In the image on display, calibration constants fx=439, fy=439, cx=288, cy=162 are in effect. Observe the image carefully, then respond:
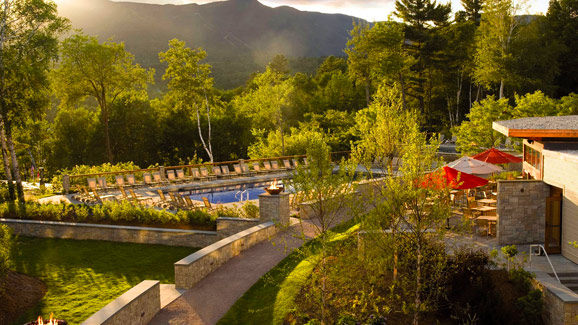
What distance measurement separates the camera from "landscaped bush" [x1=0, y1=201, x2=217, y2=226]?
600 inches

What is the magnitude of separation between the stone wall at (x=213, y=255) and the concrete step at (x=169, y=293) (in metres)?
0.17

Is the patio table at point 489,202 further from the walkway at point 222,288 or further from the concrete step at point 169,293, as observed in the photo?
the concrete step at point 169,293

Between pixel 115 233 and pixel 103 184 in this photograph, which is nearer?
pixel 115 233

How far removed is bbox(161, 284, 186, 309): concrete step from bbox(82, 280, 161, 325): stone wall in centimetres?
40

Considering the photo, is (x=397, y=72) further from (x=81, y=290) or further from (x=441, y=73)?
(x=81, y=290)

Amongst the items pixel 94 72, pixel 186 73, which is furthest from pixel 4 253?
pixel 94 72

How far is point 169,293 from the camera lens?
32.8ft

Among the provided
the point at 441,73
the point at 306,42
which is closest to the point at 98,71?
the point at 441,73

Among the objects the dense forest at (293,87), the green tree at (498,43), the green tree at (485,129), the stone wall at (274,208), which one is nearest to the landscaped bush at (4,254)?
the stone wall at (274,208)

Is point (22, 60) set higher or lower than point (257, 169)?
higher

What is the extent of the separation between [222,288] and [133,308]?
2.48 meters

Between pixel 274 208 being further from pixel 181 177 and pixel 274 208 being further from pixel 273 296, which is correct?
pixel 181 177

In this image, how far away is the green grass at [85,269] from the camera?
10234mm

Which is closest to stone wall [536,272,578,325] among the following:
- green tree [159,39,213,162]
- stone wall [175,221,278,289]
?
stone wall [175,221,278,289]
